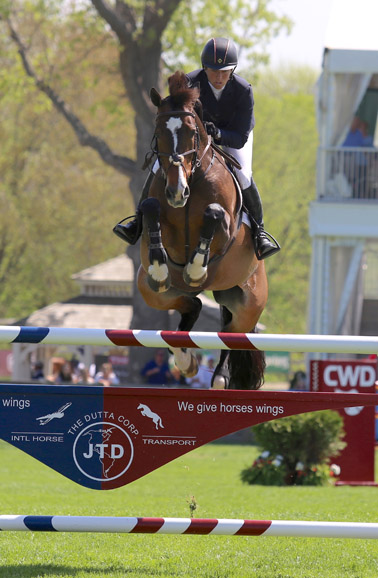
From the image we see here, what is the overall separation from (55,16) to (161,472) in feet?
46.9

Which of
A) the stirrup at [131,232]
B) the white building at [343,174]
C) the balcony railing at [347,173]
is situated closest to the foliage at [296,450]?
the stirrup at [131,232]

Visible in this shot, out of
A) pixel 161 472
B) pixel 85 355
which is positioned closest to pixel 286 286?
pixel 85 355

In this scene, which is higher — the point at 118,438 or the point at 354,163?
the point at 354,163

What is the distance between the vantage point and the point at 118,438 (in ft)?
13.4

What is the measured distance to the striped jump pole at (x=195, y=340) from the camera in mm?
4039

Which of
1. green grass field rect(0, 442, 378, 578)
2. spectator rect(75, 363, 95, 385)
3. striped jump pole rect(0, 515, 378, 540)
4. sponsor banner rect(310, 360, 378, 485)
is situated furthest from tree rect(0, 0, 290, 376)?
striped jump pole rect(0, 515, 378, 540)

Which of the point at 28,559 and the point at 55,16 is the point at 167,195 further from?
the point at 55,16

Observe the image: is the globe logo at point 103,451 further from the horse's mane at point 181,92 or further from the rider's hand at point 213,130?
the rider's hand at point 213,130

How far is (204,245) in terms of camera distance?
5.24m

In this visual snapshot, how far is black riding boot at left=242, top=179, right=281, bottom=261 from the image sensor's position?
235 inches

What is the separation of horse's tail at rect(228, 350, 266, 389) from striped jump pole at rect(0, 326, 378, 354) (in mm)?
2583

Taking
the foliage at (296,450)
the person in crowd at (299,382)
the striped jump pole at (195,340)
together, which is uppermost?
the striped jump pole at (195,340)

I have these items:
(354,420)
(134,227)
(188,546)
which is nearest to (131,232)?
(134,227)

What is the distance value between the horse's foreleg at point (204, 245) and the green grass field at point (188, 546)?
3.95 feet
